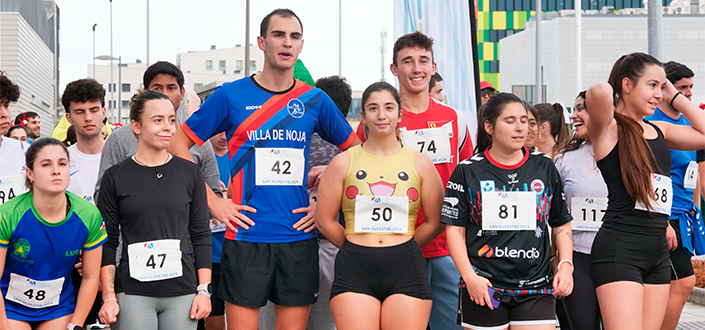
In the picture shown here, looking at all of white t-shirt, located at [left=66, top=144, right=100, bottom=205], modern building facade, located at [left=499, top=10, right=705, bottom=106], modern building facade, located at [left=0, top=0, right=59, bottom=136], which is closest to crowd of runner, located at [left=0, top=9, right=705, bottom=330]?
white t-shirt, located at [left=66, top=144, right=100, bottom=205]

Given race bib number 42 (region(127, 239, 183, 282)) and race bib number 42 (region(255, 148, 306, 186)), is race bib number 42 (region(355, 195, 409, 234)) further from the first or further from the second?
race bib number 42 (region(127, 239, 183, 282))

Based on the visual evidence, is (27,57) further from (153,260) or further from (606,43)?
(153,260)

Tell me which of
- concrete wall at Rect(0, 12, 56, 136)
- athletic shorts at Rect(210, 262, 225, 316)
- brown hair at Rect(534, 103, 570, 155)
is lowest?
athletic shorts at Rect(210, 262, 225, 316)

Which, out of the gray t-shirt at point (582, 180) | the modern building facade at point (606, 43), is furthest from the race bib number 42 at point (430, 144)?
the modern building facade at point (606, 43)

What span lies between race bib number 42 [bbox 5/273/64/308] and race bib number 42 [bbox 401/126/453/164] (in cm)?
226

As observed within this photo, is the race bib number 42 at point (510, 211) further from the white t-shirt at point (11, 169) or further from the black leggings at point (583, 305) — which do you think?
the white t-shirt at point (11, 169)

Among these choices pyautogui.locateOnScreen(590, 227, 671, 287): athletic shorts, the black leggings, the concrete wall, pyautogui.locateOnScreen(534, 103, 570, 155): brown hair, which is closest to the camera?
pyautogui.locateOnScreen(590, 227, 671, 287): athletic shorts

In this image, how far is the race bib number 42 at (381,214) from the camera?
360cm

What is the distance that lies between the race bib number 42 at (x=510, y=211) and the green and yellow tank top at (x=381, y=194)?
15.6 inches

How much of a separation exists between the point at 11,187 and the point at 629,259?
379cm

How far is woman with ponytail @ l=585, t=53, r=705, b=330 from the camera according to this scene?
3.63 meters

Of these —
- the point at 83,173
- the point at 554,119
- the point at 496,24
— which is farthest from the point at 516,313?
the point at 496,24

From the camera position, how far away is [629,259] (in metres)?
3.69

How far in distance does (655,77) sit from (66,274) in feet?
11.6
